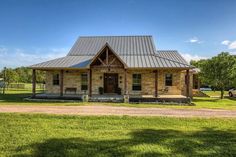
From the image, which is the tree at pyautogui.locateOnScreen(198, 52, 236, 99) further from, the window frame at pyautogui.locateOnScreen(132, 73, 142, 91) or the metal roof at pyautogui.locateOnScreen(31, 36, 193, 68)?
the window frame at pyautogui.locateOnScreen(132, 73, 142, 91)

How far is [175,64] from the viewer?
1959 cm

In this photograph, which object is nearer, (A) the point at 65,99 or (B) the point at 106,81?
(A) the point at 65,99

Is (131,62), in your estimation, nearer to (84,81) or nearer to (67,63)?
(84,81)

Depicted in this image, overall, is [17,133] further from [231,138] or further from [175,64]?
[175,64]

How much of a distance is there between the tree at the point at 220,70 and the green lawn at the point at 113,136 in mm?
15137

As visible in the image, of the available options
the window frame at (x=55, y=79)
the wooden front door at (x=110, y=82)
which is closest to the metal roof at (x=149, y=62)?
the wooden front door at (x=110, y=82)

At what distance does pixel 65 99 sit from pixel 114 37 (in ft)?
35.0

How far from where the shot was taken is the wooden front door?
21.7 metres

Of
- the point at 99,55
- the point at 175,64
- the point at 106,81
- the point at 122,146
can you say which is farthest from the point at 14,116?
the point at 175,64

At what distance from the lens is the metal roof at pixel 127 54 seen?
66.0ft

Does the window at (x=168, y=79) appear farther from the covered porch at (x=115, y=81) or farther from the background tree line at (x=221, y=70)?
the background tree line at (x=221, y=70)

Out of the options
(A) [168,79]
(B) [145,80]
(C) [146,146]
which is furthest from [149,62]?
(C) [146,146]

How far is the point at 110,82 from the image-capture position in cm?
2184

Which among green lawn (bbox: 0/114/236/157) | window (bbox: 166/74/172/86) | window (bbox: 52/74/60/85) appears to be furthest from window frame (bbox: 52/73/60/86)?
green lawn (bbox: 0/114/236/157)
